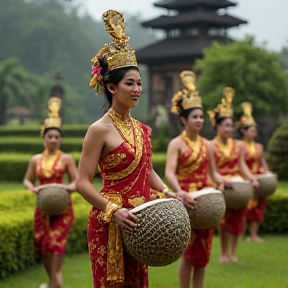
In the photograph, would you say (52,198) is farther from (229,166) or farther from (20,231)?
Result: (229,166)

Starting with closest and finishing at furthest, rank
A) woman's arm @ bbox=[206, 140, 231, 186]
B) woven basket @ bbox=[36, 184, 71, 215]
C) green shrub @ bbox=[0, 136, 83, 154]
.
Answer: woman's arm @ bbox=[206, 140, 231, 186] < woven basket @ bbox=[36, 184, 71, 215] < green shrub @ bbox=[0, 136, 83, 154]

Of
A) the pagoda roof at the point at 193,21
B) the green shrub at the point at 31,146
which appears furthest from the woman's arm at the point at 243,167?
the pagoda roof at the point at 193,21

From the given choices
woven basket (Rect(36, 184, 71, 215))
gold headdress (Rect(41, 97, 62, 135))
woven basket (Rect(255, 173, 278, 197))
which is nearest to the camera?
woven basket (Rect(36, 184, 71, 215))

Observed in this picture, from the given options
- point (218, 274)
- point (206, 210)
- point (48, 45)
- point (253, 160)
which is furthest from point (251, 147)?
point (48, 45)

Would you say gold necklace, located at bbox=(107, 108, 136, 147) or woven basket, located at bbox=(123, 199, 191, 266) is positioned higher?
gold necklace, located at bbox=(107, 108, 136, 147)

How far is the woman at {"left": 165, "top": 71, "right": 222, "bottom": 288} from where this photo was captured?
6.56 meters

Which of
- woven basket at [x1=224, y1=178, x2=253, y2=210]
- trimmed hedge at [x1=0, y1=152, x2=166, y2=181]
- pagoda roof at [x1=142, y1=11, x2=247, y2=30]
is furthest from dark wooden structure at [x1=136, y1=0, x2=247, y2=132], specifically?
woven basket at [x1=224, y1=178, x2=253, y2=210]

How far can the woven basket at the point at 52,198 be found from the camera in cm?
748

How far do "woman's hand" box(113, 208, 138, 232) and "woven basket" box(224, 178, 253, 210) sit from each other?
14.3ft

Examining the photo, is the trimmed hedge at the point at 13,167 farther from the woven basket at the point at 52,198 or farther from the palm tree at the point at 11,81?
the palm tree at the point at 11,81

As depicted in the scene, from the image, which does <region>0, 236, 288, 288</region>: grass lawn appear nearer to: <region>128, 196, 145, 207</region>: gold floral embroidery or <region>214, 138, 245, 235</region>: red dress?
<region>214, 138, 245, 235</region>: red dress

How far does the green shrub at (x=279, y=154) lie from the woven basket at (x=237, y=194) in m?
8.11

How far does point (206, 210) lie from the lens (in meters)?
6.09

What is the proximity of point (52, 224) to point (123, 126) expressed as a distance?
142 inches
